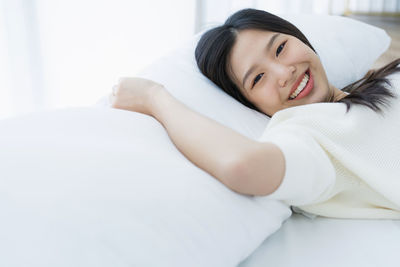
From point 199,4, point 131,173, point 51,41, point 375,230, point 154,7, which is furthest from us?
point 199,4

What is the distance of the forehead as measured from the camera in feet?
3.87

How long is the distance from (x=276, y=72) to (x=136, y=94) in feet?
1.09

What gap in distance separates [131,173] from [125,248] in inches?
5.1

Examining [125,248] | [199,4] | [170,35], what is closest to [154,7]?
[170,35]

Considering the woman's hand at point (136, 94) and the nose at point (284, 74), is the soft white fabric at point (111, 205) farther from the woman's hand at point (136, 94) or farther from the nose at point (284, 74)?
the nose at point (284, 74)

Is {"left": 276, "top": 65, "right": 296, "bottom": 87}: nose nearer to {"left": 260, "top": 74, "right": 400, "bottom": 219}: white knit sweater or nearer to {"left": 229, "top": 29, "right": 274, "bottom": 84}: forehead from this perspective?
{"left": 229, "top": 29, "right": 274, "bottom": 84}: forehead

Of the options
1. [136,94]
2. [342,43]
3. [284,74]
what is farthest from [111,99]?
[342,43]

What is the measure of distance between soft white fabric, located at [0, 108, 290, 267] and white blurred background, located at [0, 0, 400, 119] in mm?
805

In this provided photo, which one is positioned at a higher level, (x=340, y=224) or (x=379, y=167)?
(x=379, y=167)

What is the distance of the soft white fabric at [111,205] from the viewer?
1.97 ft

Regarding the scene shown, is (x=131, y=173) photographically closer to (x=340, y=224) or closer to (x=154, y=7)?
(x=340, y=224)

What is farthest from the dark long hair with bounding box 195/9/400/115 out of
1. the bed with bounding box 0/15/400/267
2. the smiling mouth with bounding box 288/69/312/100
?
the bed with bounding box 0/15/400/267

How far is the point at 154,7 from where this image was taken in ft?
6.97

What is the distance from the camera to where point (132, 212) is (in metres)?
0.65
